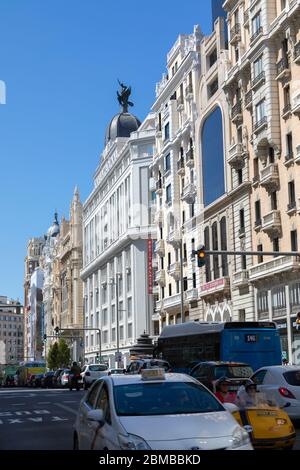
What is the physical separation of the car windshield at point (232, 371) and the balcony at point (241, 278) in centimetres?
2884

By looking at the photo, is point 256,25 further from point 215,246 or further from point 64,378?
point 64,378

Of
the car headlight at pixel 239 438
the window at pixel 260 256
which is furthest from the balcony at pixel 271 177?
the car headlight at pixel 239 438

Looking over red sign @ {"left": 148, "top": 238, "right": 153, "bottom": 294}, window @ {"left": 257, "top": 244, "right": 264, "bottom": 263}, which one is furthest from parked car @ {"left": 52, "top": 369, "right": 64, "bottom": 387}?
red sign @ {"left": 148, "top": 238, "right": 153, "bottom": 294}

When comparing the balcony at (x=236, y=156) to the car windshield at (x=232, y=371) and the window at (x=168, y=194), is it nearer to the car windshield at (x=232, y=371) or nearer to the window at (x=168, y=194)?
the window at (x=168, y=194)

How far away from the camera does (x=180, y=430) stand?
8188 mm

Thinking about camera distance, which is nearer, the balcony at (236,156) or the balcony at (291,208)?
the balcony at (291,208)

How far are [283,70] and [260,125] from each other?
3969 mm

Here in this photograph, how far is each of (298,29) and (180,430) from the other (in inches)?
1522

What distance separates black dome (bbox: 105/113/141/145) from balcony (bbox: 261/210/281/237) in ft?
191

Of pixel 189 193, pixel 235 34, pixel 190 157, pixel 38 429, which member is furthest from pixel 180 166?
pixel 38 429

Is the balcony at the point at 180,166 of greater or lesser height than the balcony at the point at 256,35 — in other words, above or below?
below

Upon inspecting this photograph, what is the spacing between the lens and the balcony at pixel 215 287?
175 feet
